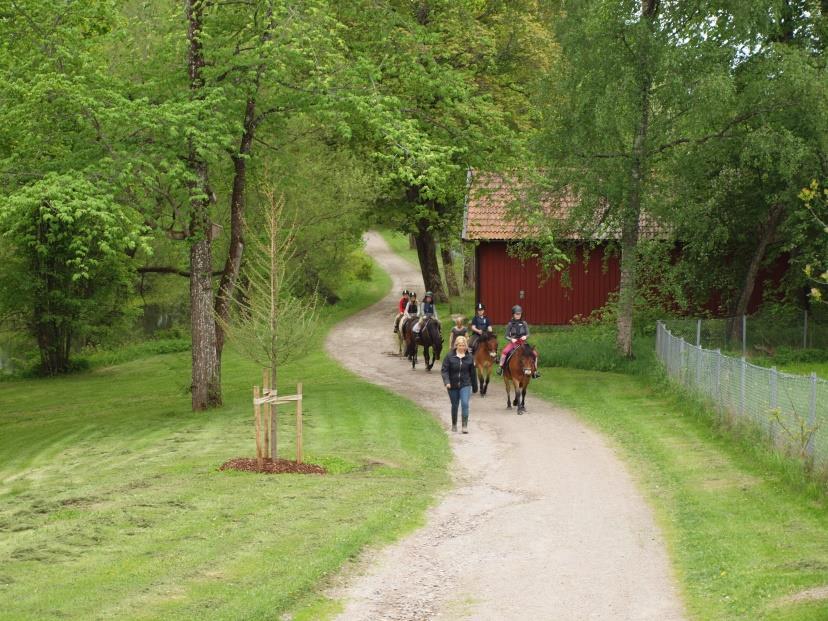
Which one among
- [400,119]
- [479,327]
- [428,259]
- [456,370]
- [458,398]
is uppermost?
[400,119]

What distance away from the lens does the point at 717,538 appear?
13031 mm

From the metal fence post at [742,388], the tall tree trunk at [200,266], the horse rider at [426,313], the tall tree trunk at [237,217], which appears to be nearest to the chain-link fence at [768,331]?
the horse rider at [426,313]

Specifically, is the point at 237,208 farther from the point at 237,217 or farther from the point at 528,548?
the point at 528,548

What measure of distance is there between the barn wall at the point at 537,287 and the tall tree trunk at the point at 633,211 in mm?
10229

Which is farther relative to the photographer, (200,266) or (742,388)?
(200,266)

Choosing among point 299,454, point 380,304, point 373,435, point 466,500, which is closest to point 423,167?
point 373,435

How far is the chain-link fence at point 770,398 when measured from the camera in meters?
15.5

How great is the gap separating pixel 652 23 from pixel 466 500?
685 inches

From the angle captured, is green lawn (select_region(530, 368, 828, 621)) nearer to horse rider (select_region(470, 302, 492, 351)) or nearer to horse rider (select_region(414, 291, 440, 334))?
horse rider (select_region(470, 302, 492, 351))

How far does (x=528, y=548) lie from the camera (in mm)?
12953

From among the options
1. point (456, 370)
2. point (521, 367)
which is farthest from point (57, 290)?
point (456, 370)

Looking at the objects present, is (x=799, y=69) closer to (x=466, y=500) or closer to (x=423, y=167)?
(x=423, y=167)

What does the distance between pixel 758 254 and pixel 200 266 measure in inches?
674

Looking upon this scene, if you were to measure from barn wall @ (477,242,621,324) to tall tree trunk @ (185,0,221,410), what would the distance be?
17.9m
